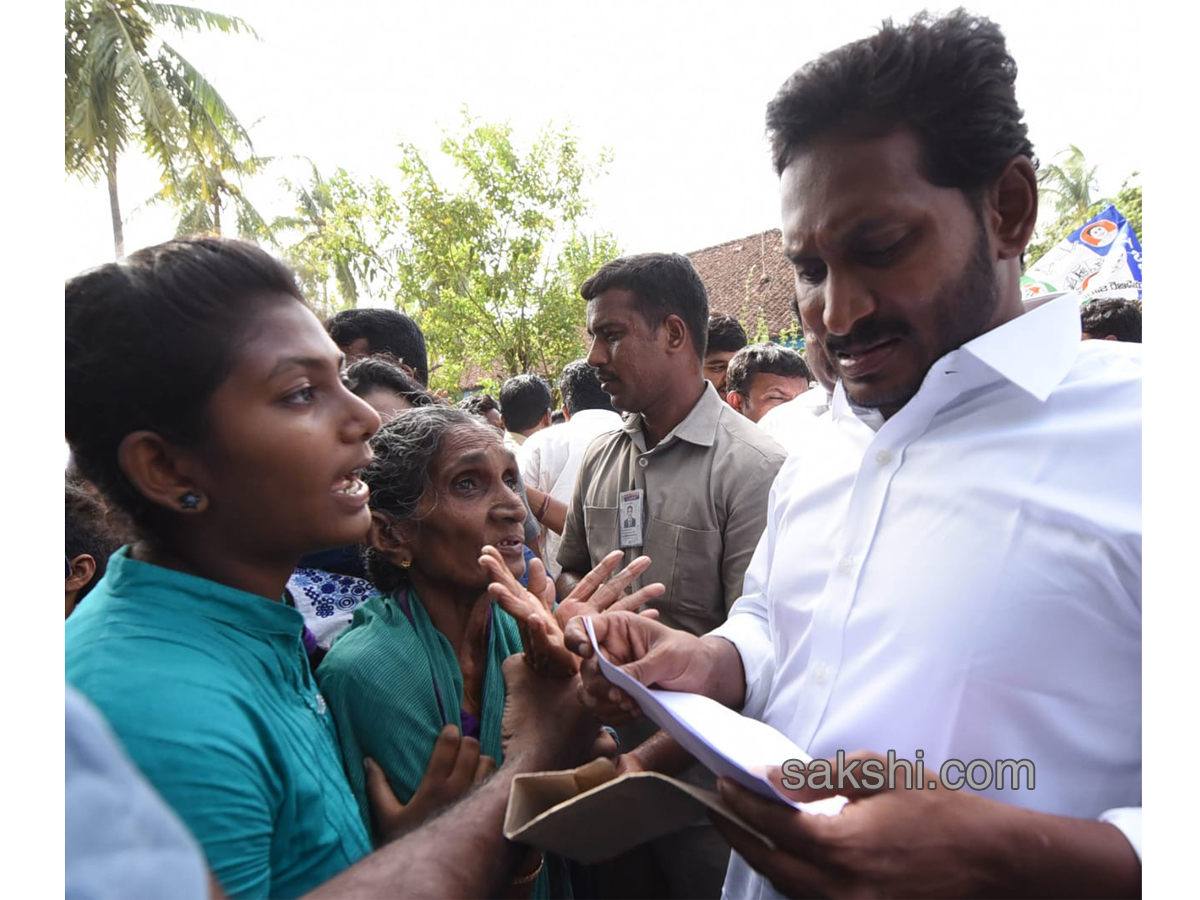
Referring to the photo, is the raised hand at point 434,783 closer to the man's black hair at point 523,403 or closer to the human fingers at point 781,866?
the human fingers at point 781,866

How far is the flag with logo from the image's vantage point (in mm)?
5066

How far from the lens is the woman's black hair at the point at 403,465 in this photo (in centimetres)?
200

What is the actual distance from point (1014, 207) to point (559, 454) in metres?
3.34

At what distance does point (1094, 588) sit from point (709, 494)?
5.47ft

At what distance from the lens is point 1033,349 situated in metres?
1.35

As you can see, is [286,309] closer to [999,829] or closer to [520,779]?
[520,779]

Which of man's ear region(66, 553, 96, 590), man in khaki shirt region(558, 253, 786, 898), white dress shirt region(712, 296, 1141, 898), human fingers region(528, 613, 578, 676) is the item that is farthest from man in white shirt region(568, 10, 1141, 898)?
man's ear region(66, 553, 96, 590)

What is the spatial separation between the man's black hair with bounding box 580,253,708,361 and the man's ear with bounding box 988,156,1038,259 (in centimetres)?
180

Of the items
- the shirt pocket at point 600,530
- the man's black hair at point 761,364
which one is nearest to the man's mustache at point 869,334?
the shirt pocket at point 600,530

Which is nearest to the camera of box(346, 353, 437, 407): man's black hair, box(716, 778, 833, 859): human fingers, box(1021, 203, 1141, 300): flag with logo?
box(716, 778, 833, 859): human fingers

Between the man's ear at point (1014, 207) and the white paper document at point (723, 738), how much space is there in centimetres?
100

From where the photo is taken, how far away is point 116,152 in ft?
37.5

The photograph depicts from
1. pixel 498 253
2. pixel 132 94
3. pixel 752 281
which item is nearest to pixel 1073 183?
pixel 752 281

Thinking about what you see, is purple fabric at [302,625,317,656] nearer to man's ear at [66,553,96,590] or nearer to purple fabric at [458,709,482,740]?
purple fabric at [458,709,482,740]
